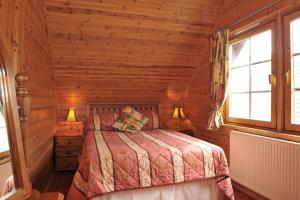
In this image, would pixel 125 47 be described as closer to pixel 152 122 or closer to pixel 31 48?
pixel 152 122

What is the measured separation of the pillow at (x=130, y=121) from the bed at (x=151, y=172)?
0.83 metres

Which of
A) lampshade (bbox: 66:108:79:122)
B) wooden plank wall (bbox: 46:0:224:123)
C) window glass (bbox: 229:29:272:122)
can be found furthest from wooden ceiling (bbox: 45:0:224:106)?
window glass (bbox: 229:29:272:122)

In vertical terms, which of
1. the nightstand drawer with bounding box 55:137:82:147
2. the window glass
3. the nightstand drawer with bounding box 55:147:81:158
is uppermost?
the window glass

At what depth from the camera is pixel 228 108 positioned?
9.68 feet

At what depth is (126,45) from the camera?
309 cm

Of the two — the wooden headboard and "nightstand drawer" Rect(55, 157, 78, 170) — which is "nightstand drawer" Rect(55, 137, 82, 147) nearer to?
"nightstand drawer" Rect(55, 157, 78, 170)

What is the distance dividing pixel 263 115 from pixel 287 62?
669mm

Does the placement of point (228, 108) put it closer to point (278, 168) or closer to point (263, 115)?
point (263, 115)

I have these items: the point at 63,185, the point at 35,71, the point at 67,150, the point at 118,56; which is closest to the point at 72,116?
the point at 67,150

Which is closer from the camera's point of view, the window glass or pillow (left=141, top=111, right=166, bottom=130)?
the window glass

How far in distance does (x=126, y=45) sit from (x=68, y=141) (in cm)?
175

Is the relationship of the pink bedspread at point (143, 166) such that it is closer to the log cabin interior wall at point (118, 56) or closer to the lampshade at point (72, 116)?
the log cabin interior wall at point (118, 56)

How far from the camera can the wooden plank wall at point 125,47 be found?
264cm

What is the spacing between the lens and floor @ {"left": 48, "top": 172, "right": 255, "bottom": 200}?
2.40 metres
